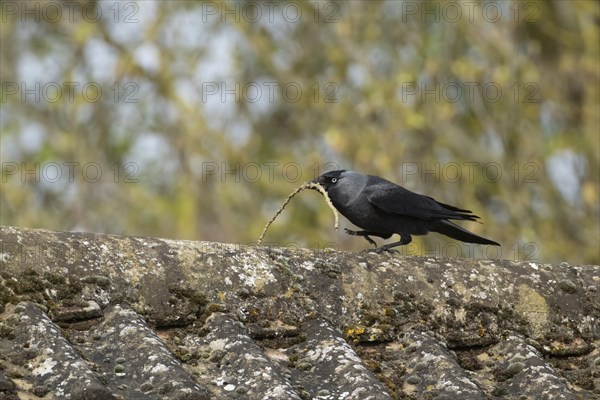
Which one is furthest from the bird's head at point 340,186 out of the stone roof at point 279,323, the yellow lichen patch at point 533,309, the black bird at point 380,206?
the yellow lichen patch at point 533,309

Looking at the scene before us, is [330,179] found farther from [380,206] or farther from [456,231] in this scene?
[456,231]

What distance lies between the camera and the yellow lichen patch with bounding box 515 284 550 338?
434 centimetres

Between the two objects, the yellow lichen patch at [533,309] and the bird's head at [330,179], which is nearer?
the yellow lichen patch at [533,309]

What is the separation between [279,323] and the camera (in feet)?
13.2

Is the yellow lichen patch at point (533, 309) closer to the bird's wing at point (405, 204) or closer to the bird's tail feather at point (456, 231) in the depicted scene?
the bird's wing at point (405, 204)

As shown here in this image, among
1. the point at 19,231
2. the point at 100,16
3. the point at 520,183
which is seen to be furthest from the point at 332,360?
the point at 100,16

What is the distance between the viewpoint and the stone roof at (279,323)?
3432 millimetres

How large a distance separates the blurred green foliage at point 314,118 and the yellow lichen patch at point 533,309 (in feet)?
25.7

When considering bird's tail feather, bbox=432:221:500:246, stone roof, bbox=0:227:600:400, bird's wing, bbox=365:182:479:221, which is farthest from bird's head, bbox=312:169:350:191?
stone roof, bbox=0:227:600:400

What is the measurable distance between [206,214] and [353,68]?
3.79 meters

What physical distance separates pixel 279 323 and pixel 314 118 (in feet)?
37.8

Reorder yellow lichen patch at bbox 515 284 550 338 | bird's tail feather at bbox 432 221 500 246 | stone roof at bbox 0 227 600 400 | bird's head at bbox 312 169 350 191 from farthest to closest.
Answer: bird's tail feather at bbox 432 221 500 246
bird's head at bbox 312 169 350 191
yellow lichen patch at bbox 515 284 550 338
stone roof at bbox 0 227 600 400

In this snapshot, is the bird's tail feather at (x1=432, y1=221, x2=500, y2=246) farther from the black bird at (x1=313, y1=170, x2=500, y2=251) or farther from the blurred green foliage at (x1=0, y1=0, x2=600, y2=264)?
the blurred green foliage at (x1=0, y1=0, x2=600, y2=264)

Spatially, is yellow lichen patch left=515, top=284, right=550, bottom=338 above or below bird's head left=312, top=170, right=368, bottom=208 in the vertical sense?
below
